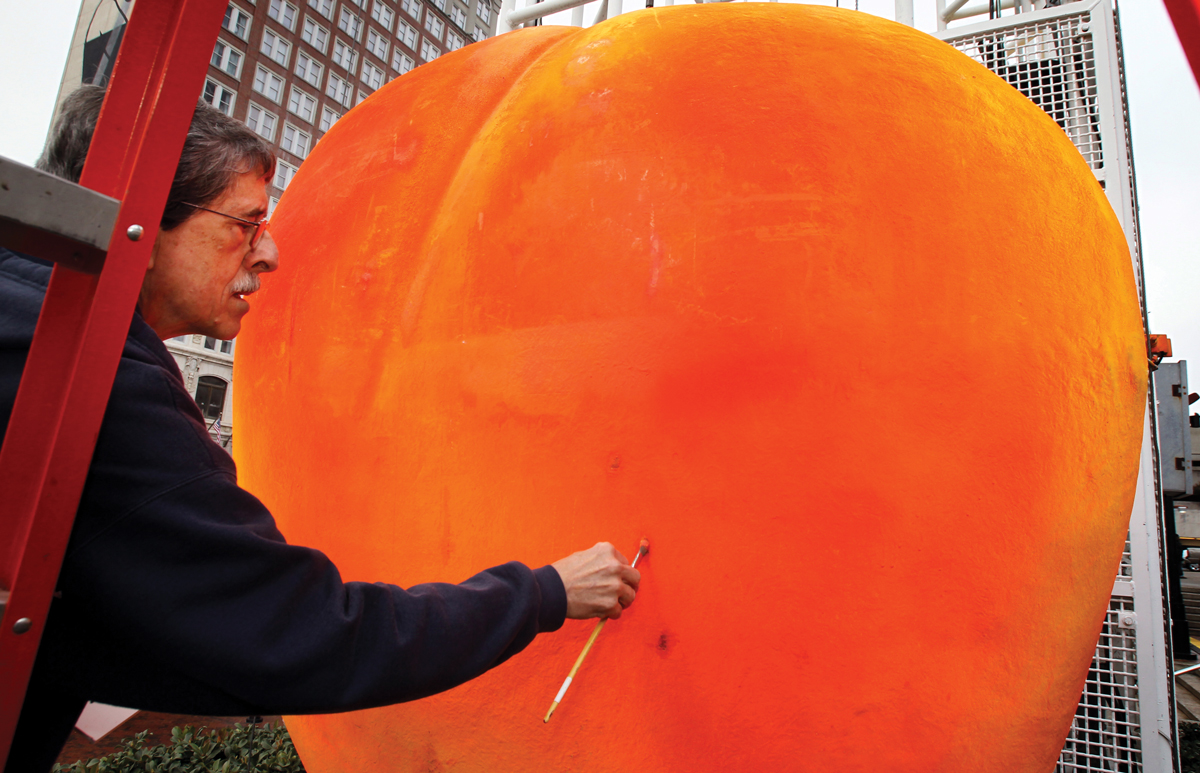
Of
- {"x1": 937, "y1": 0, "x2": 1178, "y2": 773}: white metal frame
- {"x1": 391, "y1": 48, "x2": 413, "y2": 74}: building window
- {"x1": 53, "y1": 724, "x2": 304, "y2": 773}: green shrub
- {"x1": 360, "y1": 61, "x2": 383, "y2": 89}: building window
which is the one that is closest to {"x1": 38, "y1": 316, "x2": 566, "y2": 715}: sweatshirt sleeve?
{"x1": 937, "y1": 0, "x2": 1178, "y2": 773}: white metal frame

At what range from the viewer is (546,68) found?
221 centimetres

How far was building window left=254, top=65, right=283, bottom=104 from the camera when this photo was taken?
2588cm

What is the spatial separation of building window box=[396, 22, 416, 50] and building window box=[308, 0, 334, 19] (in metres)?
2.62

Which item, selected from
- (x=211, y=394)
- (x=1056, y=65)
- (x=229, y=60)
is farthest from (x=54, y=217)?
(x=229, y=60)

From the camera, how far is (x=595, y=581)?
1.35 metres

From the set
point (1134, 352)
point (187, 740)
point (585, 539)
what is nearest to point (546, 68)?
point (585, 539)

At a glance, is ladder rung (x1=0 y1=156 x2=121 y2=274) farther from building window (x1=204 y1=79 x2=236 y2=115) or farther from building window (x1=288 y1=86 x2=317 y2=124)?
building window (x1=288 y1=86 x2=317 y2=124)

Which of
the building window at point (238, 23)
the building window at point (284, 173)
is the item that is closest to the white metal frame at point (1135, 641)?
the building window at point (284, 173)

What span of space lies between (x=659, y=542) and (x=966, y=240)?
1028 mm

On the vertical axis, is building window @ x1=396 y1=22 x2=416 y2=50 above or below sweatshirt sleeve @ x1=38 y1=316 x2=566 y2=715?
above

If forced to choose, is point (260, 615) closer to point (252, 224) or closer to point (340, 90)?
point (252, 224)

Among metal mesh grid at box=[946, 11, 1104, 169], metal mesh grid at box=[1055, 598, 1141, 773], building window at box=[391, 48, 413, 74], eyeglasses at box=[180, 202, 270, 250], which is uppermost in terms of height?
building window at box=[391, 48, 413, 74]

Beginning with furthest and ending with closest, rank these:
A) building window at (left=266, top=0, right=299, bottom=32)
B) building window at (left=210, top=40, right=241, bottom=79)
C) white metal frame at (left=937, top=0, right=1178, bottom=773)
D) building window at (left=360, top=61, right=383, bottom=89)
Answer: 1. building window at (left=360, top=61, right=383, bottom=89)
2. building window at (left=266, top=0, right=299, bottom=32)
3. building window at (left=210, top=40, right=241, bottom=79)
4. white metal frame at (left=937, top=0, right=1178, bottom=773)

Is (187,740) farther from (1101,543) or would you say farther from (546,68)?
(1101,543)
